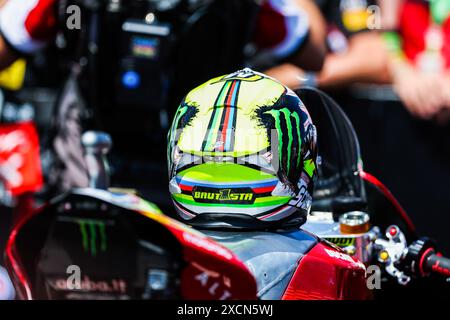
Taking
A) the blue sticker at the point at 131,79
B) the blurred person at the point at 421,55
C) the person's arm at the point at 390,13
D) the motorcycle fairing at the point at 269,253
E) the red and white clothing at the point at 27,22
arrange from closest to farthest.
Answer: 1. the motorcycle fairing at the point at 269,253
2. the red and white clothing at the point at 27,22
3. the blue sticker at the point at 131,79
4. the blurred person at the point at 421,55
5. the person's arm at the point at 390,13

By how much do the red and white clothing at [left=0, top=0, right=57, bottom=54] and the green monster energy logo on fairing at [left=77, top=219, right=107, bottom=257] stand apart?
2.64m

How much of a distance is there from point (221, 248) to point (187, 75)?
298 cm

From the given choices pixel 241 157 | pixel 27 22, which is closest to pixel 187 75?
pixel 27 22

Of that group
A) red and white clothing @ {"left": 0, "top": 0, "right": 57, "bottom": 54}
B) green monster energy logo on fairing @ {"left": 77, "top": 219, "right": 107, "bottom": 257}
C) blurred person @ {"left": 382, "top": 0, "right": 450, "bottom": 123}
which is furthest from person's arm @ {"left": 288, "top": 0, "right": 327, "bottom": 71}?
green monster energy logo on fairing @ {"left": 77, "top": 219, "right": 107, "bottom": 257}

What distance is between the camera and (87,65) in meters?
5.48

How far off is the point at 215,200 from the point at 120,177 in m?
2.78

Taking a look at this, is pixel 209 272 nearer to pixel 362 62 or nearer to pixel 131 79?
pixel 131 79

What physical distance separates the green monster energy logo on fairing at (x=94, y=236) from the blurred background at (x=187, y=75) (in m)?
2.62

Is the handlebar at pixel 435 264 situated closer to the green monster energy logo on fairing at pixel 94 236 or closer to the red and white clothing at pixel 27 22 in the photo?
the green monster energy logo on fairing at pixel 94 236

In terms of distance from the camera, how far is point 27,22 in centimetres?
480

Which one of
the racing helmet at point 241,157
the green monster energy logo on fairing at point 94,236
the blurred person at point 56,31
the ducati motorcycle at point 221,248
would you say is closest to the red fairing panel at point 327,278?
the ducati motorcycle at point 221,248

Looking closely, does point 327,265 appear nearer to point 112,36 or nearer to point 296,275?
point 296,275

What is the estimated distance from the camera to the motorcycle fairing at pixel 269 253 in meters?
2.64
